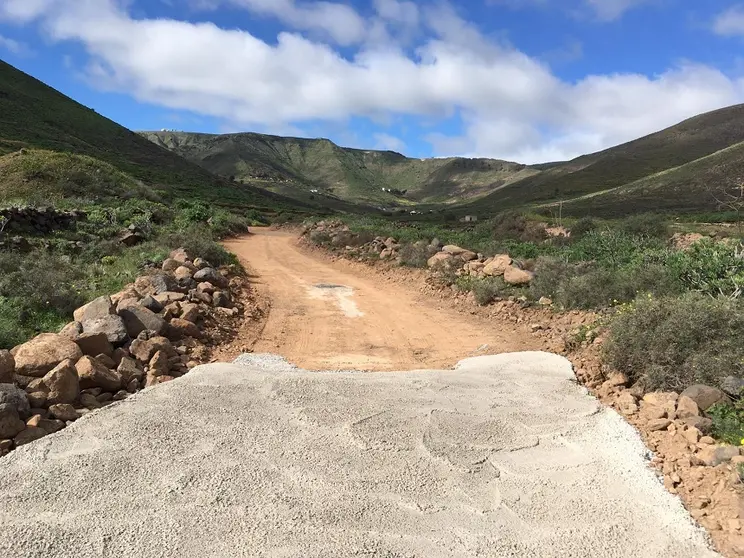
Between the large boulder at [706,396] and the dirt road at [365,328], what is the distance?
2588 mm

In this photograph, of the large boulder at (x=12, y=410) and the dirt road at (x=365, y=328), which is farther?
the dirt road at (x=365, y=328)

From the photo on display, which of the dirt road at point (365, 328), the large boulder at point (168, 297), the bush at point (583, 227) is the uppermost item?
the bush at point (583, 227)

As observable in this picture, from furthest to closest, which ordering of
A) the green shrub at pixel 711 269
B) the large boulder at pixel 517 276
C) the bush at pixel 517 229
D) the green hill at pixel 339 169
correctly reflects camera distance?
the green hill at pixel 339 169 → the bush at pixel 517 229 → the large boulder at pixel 517 276 → the green shrub at pixel 711 269

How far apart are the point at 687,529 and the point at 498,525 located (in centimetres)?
120

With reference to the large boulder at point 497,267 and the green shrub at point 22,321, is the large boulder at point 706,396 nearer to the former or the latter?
the large boulder at point 497,267

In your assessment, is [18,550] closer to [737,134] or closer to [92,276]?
[92,276]

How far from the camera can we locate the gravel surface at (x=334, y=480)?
3006mm

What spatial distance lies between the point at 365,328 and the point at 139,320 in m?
3.46

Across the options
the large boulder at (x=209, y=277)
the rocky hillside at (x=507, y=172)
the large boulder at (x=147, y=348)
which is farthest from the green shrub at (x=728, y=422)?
the rocky hillside at (x=507, y=172)

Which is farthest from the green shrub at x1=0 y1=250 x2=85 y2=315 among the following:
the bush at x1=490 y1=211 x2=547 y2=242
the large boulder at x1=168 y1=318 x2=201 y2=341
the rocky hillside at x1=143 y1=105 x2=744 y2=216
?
the bush at x1=490 y1=211 x2=547 y2=242

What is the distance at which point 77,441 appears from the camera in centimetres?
381

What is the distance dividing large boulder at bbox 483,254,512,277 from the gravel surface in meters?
5.95

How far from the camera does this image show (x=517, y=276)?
10.2m

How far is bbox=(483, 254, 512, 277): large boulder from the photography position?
10.9 m
